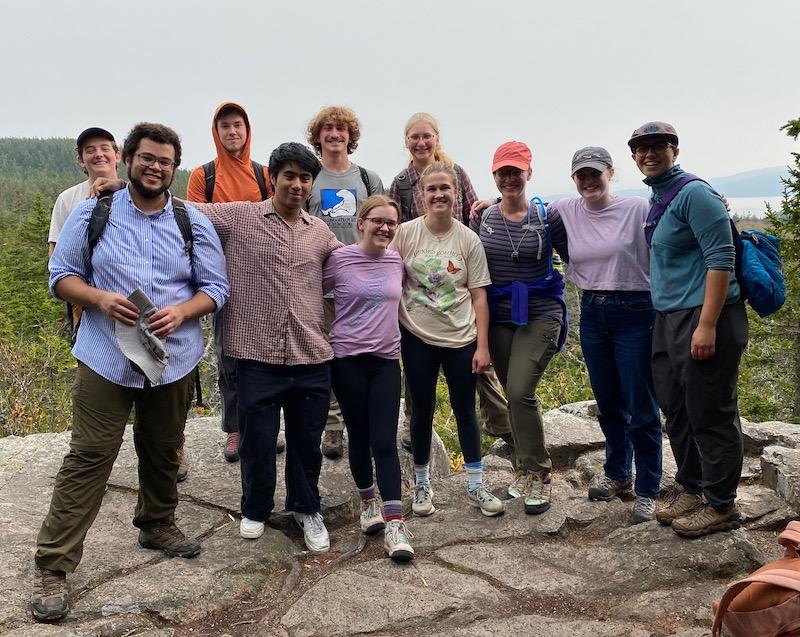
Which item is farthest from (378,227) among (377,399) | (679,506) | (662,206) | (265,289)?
(679,506)

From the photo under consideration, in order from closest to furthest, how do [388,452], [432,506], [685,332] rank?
1. [685,332]
2. [388,452]
3. [432,506]

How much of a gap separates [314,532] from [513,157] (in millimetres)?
2971

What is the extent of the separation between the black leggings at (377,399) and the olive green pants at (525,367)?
86 centimetres

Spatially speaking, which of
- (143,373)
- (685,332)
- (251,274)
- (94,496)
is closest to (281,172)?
(251,274)

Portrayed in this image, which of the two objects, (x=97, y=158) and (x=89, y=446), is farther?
(x=97, y=158)

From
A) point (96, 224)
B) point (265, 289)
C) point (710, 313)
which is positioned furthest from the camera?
point (265, 289)

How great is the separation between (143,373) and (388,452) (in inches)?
65.0

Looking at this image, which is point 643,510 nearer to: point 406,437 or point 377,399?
point 377,399

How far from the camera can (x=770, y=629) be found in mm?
2459

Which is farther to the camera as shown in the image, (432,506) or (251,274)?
(432,506)

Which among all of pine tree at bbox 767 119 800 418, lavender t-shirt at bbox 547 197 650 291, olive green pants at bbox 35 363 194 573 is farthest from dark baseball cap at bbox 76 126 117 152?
pine tree at bbox 767 119 800 418

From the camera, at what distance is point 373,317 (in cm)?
448

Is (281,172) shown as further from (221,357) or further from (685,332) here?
(685,332)

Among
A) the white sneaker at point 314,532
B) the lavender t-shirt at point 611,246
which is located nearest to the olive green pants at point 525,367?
the lavender t-shirt at point 611,246
